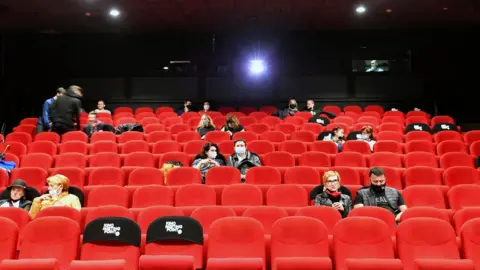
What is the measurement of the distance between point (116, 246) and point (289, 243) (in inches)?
47.5

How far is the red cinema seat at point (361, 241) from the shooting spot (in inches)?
144

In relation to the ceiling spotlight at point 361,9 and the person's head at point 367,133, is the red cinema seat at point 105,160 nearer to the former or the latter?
the person's head at point 367,133

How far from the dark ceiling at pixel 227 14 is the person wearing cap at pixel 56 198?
4.81 m

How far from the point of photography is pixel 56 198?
467 centimetres

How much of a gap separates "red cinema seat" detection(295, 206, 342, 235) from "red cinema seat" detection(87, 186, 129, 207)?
5.53 ft

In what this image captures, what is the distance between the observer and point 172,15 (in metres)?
9.56

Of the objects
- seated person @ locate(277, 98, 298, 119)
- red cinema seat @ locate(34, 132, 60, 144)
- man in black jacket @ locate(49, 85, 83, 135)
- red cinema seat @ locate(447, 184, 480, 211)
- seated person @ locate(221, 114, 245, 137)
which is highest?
seated person @ locate(277, 98, 298, 119)

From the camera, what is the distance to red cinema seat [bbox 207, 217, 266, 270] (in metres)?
3.73

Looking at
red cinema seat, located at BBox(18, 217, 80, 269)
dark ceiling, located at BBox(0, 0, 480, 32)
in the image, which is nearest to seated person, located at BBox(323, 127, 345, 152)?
dark ceiling, located at BBox(0, 0, 480, 32)

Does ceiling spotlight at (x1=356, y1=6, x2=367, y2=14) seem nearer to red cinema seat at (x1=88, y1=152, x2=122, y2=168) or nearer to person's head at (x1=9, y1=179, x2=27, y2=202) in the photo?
red cinema seat at (x1=88, y1=152, x2=122, y2=168)

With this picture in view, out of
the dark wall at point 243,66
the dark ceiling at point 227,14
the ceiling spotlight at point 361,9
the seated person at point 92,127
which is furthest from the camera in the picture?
the dark wall at point 243,66

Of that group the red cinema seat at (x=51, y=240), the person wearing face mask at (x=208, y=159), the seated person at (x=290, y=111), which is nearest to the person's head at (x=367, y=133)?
the person wearing face mask at (x=208, y=159)

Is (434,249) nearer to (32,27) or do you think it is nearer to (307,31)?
(307,31)

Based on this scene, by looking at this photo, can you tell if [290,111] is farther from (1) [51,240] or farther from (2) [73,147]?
(1) [51,240]
